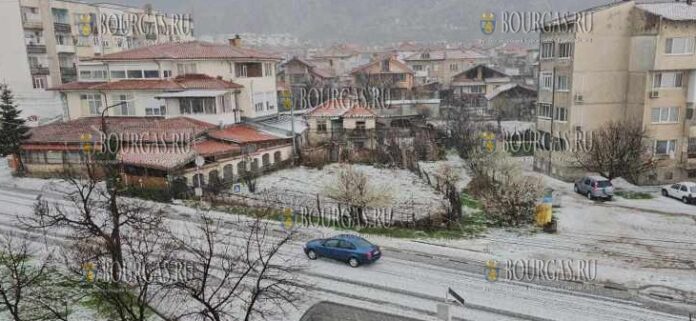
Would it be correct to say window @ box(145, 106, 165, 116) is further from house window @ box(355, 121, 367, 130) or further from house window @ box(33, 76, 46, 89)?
house window @ box(33, 76, 46, 89)

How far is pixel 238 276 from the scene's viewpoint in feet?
64.7

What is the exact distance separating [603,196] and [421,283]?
1752 cm

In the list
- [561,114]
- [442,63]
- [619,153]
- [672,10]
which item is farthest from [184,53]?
[442,63]

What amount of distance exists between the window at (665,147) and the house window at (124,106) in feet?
131

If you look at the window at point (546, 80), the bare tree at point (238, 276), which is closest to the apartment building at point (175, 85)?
the bare tree at point (238, 276)

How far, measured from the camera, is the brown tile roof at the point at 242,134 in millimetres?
37312

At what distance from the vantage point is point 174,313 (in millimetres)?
17156

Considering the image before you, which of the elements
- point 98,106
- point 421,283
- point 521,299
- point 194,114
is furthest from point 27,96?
point 521,299

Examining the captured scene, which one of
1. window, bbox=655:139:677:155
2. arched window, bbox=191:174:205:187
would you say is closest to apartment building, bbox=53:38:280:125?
arched window, bbox=191:174:205:187

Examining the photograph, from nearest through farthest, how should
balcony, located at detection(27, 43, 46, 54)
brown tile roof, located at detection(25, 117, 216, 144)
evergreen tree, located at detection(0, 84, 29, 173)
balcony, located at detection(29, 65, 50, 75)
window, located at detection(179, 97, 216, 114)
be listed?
brown tile roof, located at detection(25, 117, 216, 144) → evergreen tree, located at detection(0, 84, 29, 173) → window, located at detection(179, 97, 216, 114) → balcony, located at detection(27, 43, 46, 54) → balcony, located at detection(29, 65, 50, 75)

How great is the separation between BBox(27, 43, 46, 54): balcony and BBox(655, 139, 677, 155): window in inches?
2338

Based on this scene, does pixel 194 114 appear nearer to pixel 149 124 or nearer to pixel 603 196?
pixel 149 124

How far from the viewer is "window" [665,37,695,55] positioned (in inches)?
1340

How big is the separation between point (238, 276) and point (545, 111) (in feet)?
95.2
